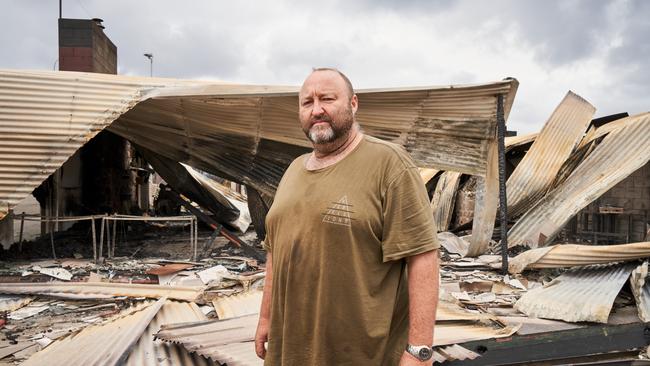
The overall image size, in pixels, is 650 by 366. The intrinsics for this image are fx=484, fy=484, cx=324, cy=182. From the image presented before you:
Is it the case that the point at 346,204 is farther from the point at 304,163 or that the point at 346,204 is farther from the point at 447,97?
the point at 447,97

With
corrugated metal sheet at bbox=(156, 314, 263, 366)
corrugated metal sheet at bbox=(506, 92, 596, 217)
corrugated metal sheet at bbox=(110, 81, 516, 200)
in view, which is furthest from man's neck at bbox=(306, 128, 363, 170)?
corrugated metal sheet at bbox=(506, 92, 596, 217)

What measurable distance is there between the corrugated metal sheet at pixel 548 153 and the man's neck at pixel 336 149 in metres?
10.0

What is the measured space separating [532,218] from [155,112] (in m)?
7.71

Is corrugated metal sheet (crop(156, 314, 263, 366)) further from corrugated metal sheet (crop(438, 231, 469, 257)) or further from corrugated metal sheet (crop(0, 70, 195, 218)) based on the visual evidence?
corrugated metal sheet (crop(438, 231, 469, 257))

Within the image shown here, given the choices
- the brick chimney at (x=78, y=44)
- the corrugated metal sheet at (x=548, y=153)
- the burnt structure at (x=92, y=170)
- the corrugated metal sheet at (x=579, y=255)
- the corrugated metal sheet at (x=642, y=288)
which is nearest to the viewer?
the corrugated metal sheet at (x=642, y=288)

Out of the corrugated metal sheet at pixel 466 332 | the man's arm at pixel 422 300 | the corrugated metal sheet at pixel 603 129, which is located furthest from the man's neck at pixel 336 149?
the corrugated metal sheet at pixel 603 129

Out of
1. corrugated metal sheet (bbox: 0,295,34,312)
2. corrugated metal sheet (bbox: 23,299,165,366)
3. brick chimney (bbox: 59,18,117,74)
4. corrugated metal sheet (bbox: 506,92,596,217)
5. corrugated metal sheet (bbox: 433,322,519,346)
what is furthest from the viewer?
brick chimney (bbox: 59,18,117,74)

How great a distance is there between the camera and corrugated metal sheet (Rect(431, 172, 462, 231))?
42.3 ft

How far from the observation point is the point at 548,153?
11.2 metres

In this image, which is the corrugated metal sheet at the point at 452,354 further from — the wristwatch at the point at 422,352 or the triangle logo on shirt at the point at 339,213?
the triangle logo on shirt at the point at 339,213

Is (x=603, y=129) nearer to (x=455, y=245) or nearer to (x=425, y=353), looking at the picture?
(x=455, y=245)

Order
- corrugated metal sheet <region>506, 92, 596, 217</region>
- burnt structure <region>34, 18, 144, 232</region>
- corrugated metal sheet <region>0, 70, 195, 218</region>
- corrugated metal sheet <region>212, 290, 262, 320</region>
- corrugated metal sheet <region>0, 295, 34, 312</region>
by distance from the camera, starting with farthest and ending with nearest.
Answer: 1. corrugated metal sheet <region>506, 92, 596, 217</region>
2. burnt structure <region>34, 18, 144, 232</region>
3. corrugated metal sheet <region>0, 70, 195, 218</region>
4. corrugated metal sheet <region>0, 295, 34, 312</region>
5. corrugated metal sheet <region>212, 290, 262, 320</region>

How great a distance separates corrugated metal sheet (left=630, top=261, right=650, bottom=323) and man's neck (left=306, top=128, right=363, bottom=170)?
4440mm

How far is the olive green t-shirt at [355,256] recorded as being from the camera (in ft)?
5.69
